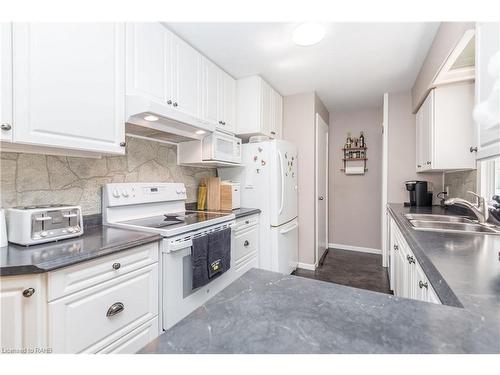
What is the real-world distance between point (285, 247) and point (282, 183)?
0.78 meters

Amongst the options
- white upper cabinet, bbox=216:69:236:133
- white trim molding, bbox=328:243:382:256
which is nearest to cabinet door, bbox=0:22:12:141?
white upper cabinet, bbox=216:69:236:133

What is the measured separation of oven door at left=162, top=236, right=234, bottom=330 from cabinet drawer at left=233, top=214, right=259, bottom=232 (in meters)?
0.66

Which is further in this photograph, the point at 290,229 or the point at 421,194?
the point at 290,229

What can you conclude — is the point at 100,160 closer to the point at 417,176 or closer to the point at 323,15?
the point at 323,15

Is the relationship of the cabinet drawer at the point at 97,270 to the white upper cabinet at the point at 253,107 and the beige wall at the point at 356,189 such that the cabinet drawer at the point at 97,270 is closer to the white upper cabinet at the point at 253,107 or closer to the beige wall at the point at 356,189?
the white upper cabinet at the point at 253,107

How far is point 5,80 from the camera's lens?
111cm

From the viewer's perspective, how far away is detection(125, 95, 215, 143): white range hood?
1619 mm

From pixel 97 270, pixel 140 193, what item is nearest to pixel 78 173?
pixel 140 193

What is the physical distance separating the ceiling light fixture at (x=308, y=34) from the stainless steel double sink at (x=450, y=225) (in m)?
1.60

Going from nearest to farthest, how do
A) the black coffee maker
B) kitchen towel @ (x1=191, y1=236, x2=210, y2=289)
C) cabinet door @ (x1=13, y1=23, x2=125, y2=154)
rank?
cabinet door @ (x1=13, y1=23, x2=125, y2=154), kitchen towel @ (x1=191, y1=236, x2=210, y2=289), the black coffee maker

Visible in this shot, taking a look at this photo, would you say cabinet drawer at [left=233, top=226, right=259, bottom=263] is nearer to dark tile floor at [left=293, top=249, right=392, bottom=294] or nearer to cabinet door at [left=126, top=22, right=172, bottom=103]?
dark tile floor at [left=293, top=249, right=392, bottom=294]

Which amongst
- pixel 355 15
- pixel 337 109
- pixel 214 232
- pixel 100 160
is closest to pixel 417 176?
pixel 337 109

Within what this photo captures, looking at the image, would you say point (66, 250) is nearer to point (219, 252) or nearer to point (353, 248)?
point (219, 252)

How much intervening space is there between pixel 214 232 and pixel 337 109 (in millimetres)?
3327
